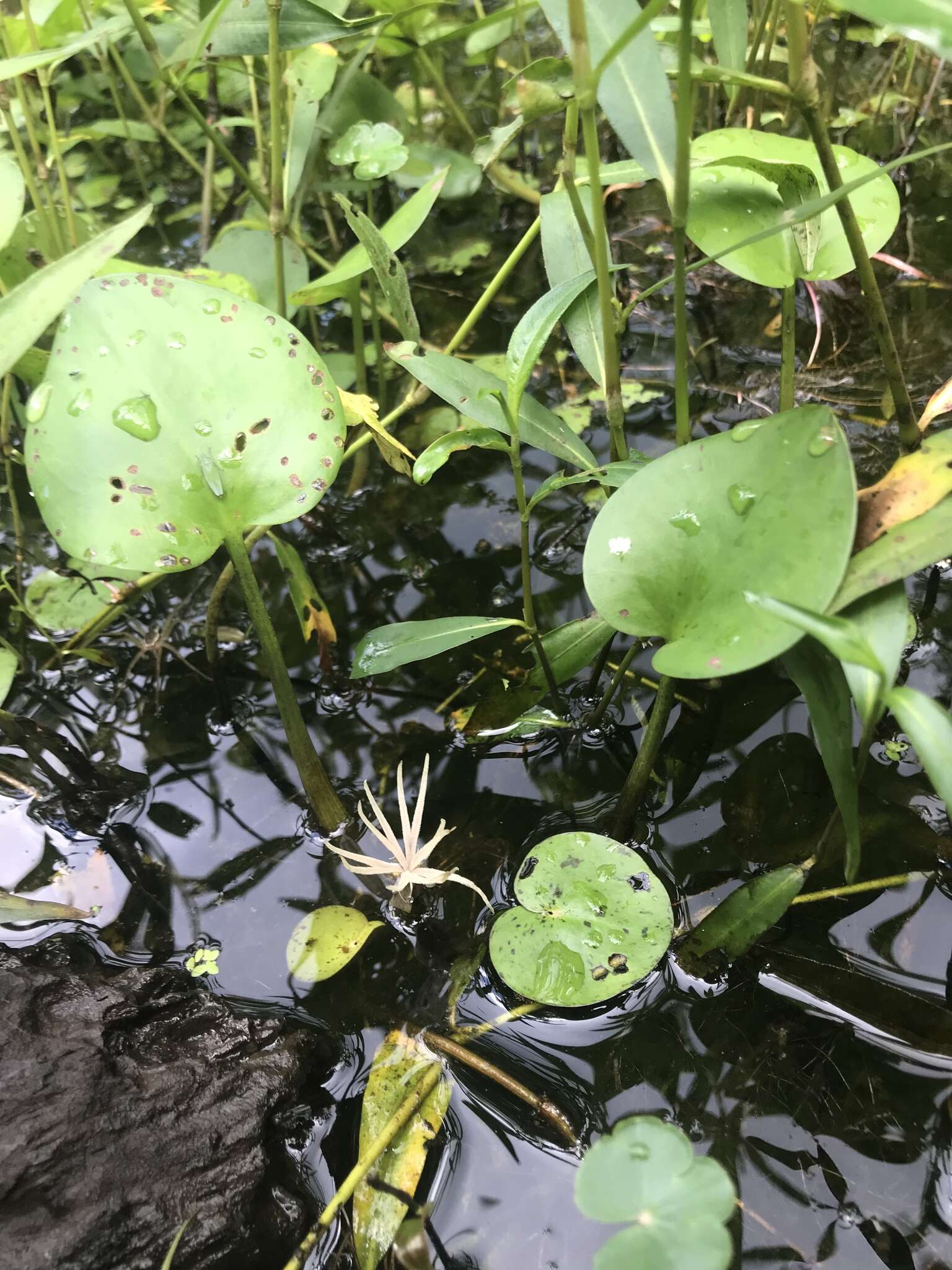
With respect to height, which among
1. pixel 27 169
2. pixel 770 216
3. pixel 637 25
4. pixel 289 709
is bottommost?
pixel 289 709

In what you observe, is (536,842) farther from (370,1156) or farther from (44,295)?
(44,295)

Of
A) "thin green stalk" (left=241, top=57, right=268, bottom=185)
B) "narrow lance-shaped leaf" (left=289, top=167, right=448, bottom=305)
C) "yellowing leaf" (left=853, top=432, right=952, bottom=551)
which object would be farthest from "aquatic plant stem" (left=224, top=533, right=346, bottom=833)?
"thin green stalk" (left=241, top=57, right=268, bottom=185)

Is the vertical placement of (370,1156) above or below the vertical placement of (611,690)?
below

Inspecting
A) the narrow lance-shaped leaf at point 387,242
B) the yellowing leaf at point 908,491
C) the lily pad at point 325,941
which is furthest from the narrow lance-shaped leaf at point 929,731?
the narrow lance-shaped leaf at point 387,242

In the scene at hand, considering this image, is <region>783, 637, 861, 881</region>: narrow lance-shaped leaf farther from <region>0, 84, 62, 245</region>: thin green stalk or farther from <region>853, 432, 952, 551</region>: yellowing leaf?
<region>0, 84, 62, 245</region>: thin green stalk

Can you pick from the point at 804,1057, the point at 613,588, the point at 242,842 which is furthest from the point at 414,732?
the point at 804,1057

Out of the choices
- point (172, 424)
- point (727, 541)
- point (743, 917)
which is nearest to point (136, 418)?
point (172, 424)
